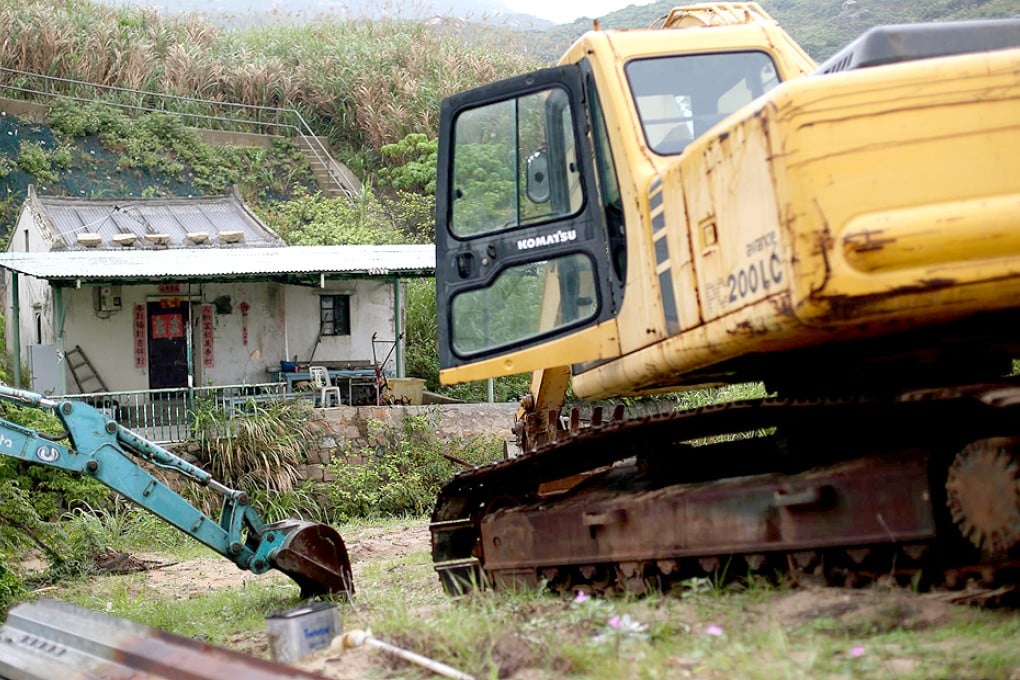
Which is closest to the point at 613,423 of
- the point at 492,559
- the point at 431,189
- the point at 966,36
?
the point at 492,559

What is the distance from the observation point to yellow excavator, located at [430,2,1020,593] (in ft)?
13.4

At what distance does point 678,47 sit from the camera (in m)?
6.02

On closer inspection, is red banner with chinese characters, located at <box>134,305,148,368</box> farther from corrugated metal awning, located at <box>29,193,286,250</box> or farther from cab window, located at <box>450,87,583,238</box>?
cab window, located at <box>450,87,583,238</box>

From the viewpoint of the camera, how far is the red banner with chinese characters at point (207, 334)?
20234mm

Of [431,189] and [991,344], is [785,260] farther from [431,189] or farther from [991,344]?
[431,189]

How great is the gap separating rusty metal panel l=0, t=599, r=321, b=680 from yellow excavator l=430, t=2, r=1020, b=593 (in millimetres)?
2112

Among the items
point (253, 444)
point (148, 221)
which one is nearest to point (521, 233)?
point (253, 444)

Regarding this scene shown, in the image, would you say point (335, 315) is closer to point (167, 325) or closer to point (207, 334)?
→ point (207, 334)

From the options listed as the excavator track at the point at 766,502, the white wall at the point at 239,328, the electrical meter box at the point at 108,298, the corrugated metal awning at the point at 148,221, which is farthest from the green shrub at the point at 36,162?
the excavator track at the point at 766,502

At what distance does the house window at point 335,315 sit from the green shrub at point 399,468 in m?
3.86

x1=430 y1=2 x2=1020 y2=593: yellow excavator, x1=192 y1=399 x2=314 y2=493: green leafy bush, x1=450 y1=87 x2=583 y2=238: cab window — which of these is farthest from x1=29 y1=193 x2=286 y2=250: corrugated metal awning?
x1=450 y1=87 x2=583 y2=238: cab window

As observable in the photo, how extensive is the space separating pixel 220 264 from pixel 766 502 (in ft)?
46.1

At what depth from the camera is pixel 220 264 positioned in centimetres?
1808

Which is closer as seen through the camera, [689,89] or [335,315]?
[689,89]
